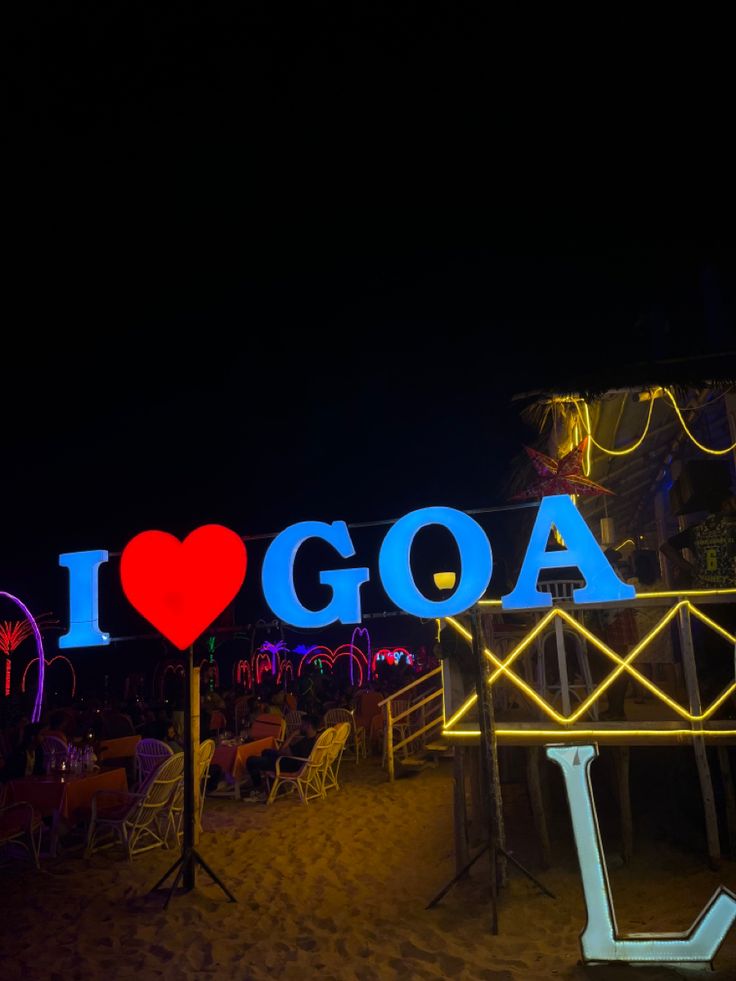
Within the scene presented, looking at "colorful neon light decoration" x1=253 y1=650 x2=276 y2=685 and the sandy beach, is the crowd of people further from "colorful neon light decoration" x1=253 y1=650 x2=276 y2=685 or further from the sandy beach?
"colorful neon light decoration" x1=253 y1=650 x2=276 y2=685

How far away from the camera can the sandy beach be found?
13.9ft

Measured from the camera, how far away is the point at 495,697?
7750 millimetres

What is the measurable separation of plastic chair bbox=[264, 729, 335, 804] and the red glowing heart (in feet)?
13.7

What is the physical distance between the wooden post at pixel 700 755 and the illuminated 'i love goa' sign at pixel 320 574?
4.21 ft

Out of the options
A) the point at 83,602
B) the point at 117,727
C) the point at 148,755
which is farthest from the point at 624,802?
the point at 117,727

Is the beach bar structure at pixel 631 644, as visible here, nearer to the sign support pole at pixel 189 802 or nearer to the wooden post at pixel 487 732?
the wooden post at pixel 487 732

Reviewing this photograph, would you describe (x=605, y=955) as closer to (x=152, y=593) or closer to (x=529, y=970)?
(x=529, y=970)

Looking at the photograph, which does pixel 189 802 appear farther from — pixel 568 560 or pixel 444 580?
pixel 444 580

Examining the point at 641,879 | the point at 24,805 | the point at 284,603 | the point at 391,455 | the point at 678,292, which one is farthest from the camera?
A: the point at 391,455

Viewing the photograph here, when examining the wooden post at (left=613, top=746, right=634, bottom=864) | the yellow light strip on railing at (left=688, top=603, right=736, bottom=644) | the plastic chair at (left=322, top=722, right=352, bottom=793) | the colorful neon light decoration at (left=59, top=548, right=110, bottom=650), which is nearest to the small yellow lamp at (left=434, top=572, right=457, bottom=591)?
the plastic chair at (left=322, top=722, right=352, bottom=793)

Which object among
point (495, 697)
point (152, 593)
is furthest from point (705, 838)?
point (152, 593)

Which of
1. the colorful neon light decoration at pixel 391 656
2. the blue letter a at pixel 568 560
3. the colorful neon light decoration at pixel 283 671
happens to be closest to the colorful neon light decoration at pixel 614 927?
the blue letter a at pixel 568 560

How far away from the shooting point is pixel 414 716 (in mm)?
13391

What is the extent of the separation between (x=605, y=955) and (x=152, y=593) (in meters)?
3.77
